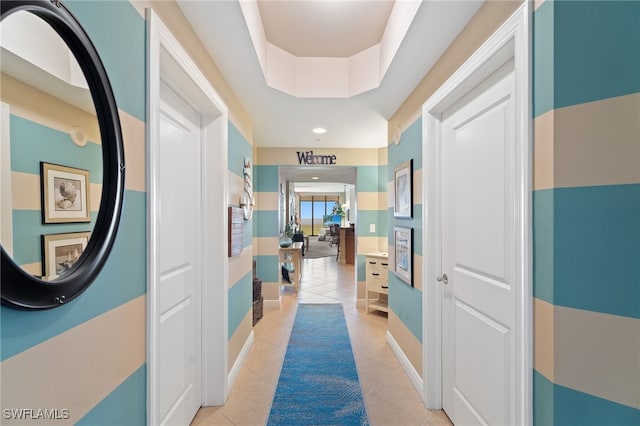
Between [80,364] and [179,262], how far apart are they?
983 mm

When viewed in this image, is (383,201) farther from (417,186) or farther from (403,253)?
(417,186)

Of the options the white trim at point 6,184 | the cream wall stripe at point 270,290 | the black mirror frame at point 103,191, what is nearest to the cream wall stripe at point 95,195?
the black mirror frame at point 103,191

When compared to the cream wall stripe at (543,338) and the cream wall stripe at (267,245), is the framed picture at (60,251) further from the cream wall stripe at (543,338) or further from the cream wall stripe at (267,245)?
the cream wall stripe at (267,245)

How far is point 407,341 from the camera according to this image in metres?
2.54

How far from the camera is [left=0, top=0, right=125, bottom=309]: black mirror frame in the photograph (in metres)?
0.61

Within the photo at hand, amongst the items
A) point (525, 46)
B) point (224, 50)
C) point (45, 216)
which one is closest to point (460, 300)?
point (525, 46)

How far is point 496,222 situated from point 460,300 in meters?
0.62

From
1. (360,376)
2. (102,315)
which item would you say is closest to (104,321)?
(102,315)

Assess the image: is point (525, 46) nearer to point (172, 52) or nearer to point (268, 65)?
point (172, 52)

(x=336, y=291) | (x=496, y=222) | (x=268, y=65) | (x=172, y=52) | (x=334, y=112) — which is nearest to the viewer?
(x=172, y=52)

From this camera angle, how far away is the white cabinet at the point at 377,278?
395 cm

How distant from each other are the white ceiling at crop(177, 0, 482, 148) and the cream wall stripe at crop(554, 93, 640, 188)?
2.69ft

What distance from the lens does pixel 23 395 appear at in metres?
0.66

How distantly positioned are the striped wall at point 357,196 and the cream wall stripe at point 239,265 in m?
1.42
